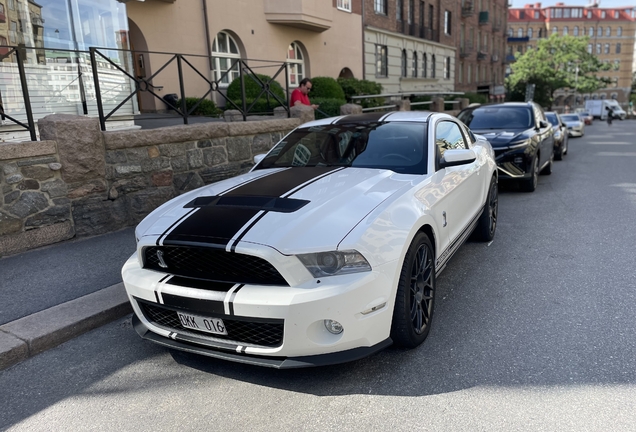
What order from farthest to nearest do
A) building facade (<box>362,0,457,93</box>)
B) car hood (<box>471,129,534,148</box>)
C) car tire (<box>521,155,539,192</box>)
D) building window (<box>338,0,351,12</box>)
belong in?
1. building facade (<box>362,0,457,93</box>)
2. building window (<box>338,0,351,12</box>)
3. car tire (<box>521,155,539,192</box>)
4. car hood (<box>471,129,534,148</box>)

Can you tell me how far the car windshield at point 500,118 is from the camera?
387 inches

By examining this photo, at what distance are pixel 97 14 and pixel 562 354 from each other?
867cm

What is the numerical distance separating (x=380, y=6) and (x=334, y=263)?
26993 millimetres

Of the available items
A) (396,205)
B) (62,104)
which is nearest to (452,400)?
(396,205)

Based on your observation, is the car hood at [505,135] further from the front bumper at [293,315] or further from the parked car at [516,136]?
the front bumper at [293,315]

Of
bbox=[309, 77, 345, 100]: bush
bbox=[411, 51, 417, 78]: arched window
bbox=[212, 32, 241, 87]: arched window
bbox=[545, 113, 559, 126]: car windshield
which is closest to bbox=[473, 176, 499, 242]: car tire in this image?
bbox=[545, 113, 559, 126]: car windshield

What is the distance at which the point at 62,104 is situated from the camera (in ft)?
24.7

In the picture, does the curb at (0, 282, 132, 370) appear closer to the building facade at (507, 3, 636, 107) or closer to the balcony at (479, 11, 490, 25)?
the balcony at (479, 11, 490, 25)

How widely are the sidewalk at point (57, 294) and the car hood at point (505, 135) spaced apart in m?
6.59

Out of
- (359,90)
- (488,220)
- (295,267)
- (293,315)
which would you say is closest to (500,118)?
(488,220)

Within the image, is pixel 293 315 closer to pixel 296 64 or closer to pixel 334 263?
pixel 334 263

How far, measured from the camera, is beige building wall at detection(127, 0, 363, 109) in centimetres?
1436

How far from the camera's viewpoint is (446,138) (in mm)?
4871

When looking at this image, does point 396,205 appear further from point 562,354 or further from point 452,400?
point 562,354
